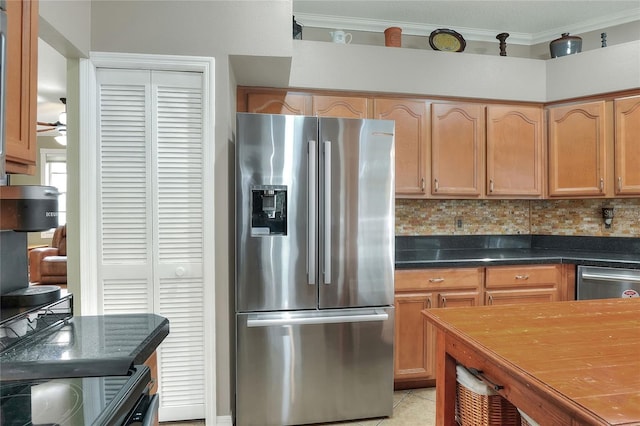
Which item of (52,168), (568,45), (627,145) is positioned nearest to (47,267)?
(52,168)

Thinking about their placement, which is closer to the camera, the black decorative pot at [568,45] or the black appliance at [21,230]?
the black appliance at [21,230]

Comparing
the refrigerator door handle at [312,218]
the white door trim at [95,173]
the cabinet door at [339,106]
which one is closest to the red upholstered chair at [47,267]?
the white door trim at [95,173]

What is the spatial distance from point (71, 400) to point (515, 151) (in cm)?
327

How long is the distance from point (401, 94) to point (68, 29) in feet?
7.11

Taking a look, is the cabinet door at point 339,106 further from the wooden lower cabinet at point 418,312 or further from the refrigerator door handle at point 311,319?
the refrigerator door handle at point 311,319

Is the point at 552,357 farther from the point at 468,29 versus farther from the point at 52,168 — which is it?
the point at 52,168

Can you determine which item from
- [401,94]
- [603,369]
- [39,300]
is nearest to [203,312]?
[39,300]

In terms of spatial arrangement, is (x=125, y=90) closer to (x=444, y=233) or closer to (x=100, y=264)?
(x=100, y=264)

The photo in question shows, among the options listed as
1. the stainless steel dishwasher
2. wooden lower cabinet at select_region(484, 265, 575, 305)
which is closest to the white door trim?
wooden lower cabinet at select_region(484, 265, 575, 305)

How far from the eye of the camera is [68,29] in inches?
71.6

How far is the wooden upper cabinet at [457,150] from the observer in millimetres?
2949

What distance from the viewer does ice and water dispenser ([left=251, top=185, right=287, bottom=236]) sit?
6.96ft

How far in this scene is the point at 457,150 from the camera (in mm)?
2982

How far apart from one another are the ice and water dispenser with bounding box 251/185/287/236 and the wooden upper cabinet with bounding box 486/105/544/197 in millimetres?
1841
